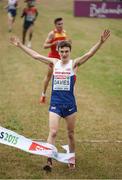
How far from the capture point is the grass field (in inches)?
364

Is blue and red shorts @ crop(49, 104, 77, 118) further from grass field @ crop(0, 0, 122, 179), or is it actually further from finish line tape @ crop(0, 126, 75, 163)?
grass field @ crop(0, 0, 122, 179)

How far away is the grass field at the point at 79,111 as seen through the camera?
9.26m

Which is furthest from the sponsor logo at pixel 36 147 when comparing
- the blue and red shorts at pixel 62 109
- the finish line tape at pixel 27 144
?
the blue and red shorts at pixel 62 109

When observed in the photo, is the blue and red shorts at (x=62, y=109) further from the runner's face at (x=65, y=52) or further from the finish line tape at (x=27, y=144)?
the runner's face at (x=65, y=52)

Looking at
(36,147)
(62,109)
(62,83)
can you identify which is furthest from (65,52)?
(36,147)

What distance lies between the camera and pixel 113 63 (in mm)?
20234

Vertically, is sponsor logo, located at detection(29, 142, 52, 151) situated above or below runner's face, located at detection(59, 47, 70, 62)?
below

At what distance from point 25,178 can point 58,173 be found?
0.68m

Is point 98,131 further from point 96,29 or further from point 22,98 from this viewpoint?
point 96,29

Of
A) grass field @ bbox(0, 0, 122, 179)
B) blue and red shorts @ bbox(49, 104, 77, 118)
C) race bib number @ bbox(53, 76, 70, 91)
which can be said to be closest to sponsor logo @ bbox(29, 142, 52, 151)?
grass field @ bbox(0, 0, 122, 179)

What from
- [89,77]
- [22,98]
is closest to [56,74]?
[22,98]

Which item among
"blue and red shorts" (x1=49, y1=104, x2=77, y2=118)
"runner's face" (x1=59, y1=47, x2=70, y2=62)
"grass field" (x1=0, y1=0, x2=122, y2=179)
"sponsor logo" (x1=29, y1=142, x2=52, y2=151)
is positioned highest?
"runner's face" (x1=59, y1=47, x2=70, y2=62)

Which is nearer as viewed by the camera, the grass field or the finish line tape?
the finish line tape

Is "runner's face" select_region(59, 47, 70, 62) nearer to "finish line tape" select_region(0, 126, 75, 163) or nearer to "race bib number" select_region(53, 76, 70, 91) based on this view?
"race bib number" select_region(53, 76, 70, 91)
